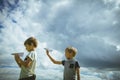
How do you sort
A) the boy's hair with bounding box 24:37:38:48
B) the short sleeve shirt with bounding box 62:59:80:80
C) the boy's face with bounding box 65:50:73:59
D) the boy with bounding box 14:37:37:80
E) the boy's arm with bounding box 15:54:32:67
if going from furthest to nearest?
the boy's face with bounding box 65:50:73:59
the short sleeve shirt with bounding box 62:59:80:80
the boy's hair with bounding box 24:37:38:48
the boy with bounding box 14:37:37:80
the boy's arm with bounding box 15:54:32:67

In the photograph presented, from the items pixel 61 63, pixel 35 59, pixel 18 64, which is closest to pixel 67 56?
pixel 61 63

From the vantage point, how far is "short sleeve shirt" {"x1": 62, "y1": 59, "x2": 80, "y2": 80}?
9383 mm

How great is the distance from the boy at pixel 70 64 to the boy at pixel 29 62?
1063mm

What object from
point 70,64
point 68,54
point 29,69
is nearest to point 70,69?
point 70,64

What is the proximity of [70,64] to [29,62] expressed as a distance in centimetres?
198

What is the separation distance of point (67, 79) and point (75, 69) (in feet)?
1.58

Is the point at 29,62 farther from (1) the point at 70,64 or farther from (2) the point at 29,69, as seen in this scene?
(1) the point at 70,64

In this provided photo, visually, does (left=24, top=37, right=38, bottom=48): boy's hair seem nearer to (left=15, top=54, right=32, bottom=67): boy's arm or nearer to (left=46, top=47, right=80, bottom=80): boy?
(left=15, top=54, right=32, bottom=67): boy's arm

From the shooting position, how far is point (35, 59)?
835 cm

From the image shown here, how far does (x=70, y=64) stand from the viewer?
949 cm

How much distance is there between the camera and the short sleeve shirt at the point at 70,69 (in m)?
9.38

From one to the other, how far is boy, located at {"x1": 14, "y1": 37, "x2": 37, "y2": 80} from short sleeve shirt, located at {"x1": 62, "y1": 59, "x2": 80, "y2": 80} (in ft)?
5.11

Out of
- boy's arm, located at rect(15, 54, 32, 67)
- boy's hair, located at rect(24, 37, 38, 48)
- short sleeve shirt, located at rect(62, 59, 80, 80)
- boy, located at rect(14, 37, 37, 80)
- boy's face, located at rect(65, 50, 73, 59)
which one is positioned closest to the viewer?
boy's arm, located at rect(15, 54, 32, 67)

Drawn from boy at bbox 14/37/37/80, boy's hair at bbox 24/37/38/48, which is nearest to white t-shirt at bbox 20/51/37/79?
boy at bbox 14/37/37/80
